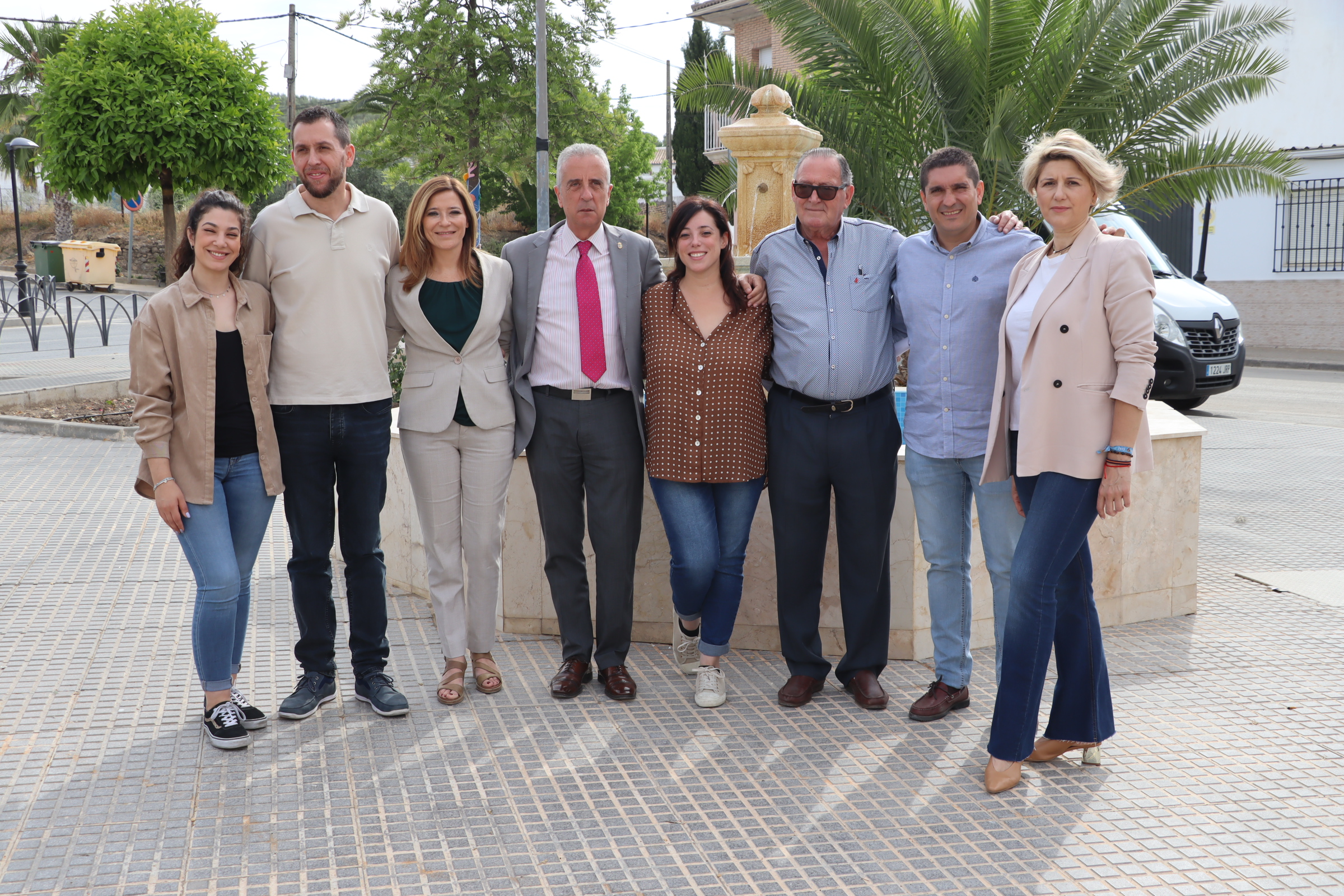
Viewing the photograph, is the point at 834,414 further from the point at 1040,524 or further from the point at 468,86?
the point at 468,86

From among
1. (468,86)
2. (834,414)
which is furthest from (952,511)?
(468,86)

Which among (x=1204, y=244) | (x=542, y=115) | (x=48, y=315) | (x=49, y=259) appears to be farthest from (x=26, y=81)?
(x=1204, y=244)

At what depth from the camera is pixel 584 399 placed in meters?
4.05

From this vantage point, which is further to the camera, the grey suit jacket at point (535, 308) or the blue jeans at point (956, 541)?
the grey suit jacket at point (535, 308)

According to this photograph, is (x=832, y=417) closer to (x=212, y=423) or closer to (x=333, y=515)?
(x=333, y=515)

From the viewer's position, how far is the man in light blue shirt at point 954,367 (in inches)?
145

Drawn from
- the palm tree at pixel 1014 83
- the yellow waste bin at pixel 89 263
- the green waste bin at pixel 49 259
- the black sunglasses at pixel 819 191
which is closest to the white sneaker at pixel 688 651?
the black sunglasses at pixel 819 191

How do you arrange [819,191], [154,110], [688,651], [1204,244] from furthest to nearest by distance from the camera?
[1204,244] → [154,110] → [688,651] → [819,191]

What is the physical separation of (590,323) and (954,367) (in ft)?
4.31

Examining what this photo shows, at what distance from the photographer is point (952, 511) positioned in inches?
152

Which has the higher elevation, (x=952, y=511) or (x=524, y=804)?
(x=952, y=511)

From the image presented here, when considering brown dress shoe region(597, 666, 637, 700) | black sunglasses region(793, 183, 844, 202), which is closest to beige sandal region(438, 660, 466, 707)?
brown dress shoe region(597, 666, 637, 700)

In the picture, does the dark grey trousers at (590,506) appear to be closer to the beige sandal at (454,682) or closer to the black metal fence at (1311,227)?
the beige sandal at (454,682)

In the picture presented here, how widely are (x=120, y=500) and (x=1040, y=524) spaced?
6378 millimetres
